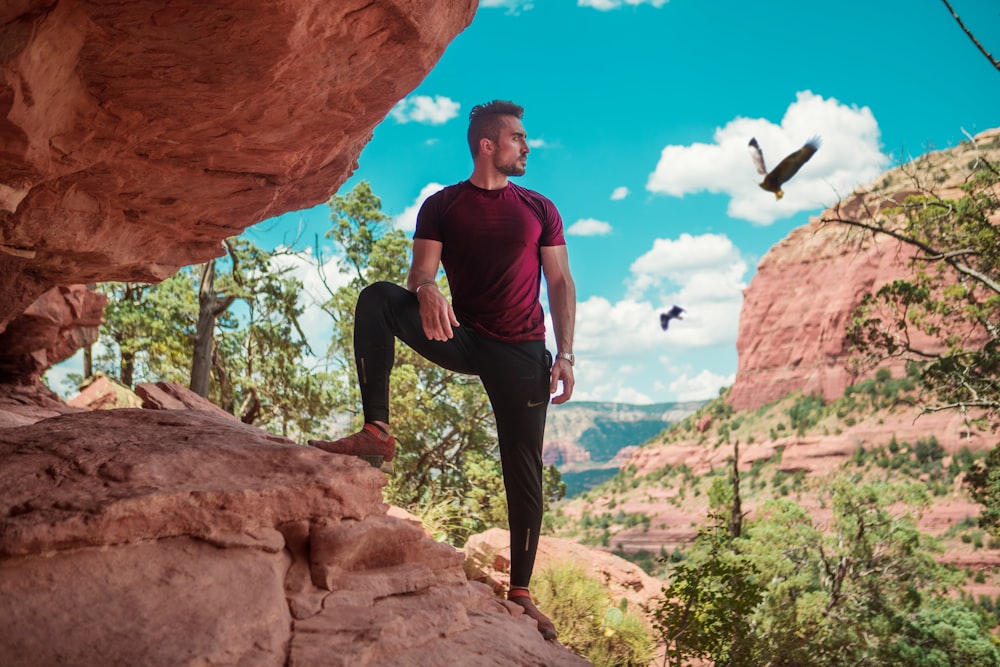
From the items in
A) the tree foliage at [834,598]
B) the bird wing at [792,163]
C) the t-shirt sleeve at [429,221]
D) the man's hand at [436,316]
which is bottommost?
the tree foliage at [834,598]

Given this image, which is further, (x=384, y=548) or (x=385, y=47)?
(x=385, y=47)

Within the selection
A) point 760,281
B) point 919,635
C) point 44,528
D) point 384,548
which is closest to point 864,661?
point 919,635

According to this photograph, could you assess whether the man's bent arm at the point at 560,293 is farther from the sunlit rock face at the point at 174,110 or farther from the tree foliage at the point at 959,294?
the tree foliage at the point at 959,294

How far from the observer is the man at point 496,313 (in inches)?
134

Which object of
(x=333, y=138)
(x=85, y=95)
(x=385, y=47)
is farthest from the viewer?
(x=333, y=138)

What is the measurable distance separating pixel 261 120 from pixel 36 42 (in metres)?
1.14

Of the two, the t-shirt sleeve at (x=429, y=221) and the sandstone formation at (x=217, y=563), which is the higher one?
the t-shirt sleeve at (x=429, y=221)

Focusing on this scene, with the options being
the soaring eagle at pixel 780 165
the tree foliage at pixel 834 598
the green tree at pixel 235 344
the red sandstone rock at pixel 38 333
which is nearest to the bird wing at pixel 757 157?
the soaring eagle at pixel 780 165

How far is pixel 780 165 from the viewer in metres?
6.24

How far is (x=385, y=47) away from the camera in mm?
3658

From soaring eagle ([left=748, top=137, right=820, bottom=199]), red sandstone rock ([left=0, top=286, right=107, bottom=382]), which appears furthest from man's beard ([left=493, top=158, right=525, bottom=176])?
red sandstone rock ([left=0, top=286, right=107, bottom=382])

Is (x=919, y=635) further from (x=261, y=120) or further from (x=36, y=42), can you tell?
(x=36, y=42)

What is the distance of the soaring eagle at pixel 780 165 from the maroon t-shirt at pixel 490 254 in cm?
329

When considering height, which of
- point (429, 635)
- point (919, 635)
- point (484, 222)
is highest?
point (484, 222)
